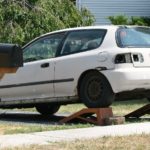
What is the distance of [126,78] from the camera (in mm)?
10289

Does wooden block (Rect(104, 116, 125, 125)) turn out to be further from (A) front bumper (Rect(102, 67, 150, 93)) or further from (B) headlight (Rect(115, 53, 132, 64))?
(B) headlight (Rect(115, 53, 132, 64))

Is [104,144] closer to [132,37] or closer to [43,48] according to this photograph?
[132,37]

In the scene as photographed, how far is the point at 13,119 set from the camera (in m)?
12.4

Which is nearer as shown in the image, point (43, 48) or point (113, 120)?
point (113, 120)

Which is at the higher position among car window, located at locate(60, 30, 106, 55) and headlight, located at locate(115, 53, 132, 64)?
car window, located at locate(60, 30, 106, 55)

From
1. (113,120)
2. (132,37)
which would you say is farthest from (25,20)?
(113,120)

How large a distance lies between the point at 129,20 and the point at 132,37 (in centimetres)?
1661

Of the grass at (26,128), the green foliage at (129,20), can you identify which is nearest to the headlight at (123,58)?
the grass at (26,128)

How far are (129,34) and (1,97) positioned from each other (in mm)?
2893

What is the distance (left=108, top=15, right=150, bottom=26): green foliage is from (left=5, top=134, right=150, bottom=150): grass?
16.7 metres

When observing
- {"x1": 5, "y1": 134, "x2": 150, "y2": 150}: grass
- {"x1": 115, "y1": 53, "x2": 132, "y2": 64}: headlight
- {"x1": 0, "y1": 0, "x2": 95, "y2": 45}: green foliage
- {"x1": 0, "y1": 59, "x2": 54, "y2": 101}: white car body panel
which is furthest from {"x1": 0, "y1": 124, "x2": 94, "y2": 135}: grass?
{"x1": 0, "y1": 0, "x2": 95, "y2": 45}: green foliage

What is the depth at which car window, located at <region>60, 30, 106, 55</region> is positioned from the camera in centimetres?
1093

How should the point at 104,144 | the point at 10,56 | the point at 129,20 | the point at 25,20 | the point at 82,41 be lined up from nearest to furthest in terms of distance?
the point at 10,56 < the point at 104,144 < the point at 82,41 < the point at 25,20 < the point at 129,20

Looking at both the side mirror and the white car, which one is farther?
the white car
